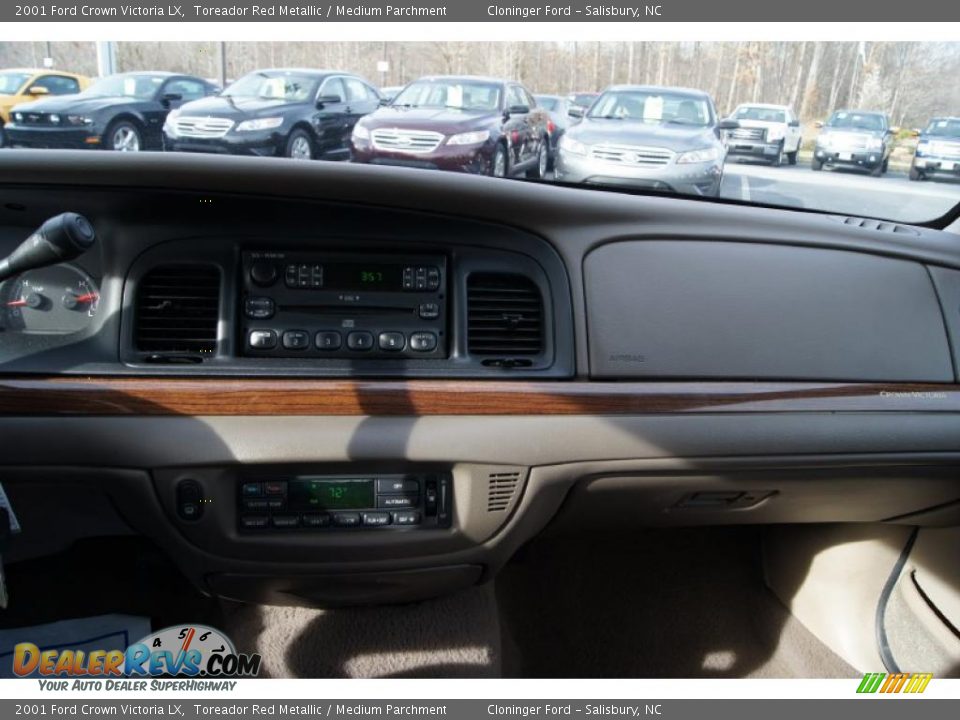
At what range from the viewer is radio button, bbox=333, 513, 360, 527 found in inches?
70.4

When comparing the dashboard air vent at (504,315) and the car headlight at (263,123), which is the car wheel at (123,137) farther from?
the dashboard air vent at (504,315)

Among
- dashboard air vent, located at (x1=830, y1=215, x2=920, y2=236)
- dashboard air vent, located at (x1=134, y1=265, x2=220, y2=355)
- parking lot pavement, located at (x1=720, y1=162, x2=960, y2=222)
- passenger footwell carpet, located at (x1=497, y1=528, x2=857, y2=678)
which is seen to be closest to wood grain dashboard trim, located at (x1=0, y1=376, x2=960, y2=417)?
dashboard air vent, located at (x1=134, y1=265, x2=220, y2=355)

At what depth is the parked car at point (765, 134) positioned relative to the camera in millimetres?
2090

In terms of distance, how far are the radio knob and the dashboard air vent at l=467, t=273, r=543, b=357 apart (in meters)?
0.47

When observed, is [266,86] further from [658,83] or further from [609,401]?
[609,401]

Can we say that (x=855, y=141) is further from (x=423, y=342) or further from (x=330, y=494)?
(x=330, y=494)

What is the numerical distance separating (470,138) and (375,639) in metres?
1.44

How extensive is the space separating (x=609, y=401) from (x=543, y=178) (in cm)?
72

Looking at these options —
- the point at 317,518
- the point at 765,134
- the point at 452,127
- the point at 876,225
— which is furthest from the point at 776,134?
the point at 317,518

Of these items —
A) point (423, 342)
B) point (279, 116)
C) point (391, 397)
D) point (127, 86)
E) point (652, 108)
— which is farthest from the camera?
point (652, 108)

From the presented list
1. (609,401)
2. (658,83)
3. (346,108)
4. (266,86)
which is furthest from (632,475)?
(266,86)

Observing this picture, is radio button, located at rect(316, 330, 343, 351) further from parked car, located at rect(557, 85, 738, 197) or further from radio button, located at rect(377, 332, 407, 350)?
parked car, located at rect(557, 85, 738, 197)

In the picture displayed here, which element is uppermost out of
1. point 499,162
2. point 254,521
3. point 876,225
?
point 499,162

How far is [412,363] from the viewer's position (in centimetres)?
180
